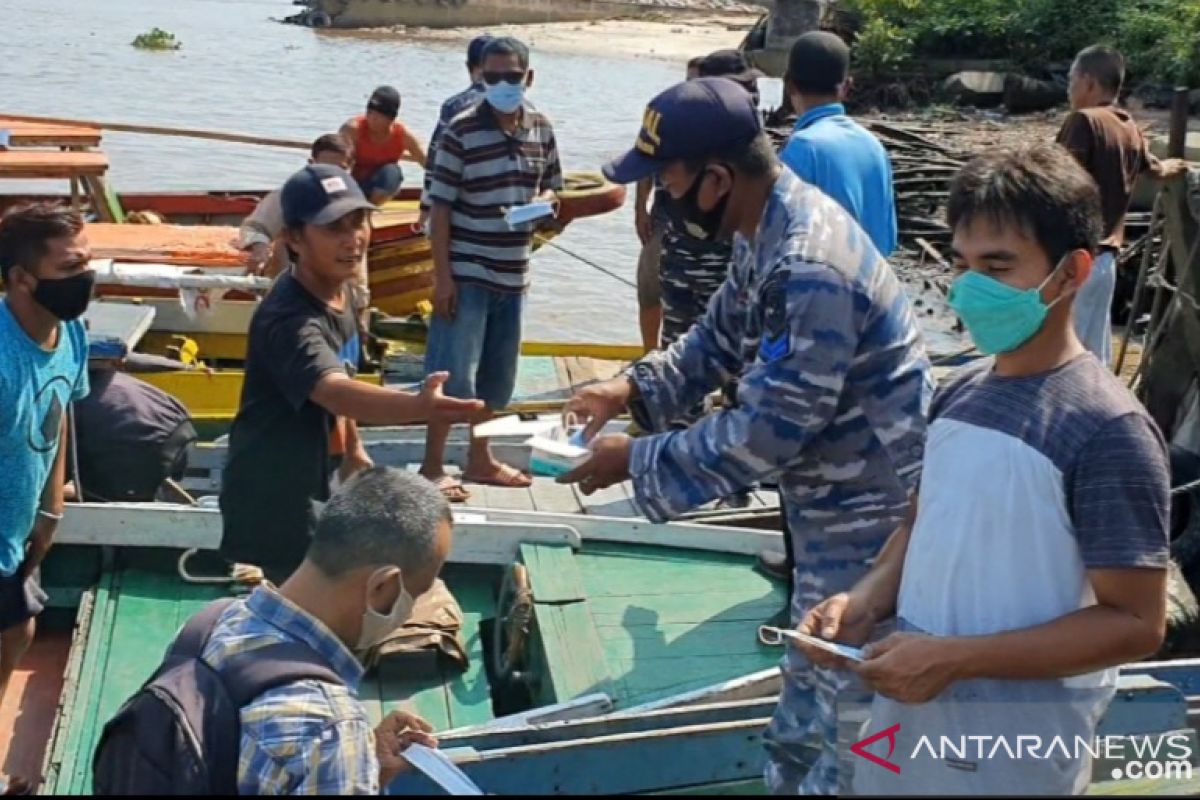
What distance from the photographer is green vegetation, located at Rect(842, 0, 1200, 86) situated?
23.9m

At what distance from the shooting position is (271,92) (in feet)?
115

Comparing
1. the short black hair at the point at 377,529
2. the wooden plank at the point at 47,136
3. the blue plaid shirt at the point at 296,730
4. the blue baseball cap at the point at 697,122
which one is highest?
the blue baseball cap at the point at 697,122

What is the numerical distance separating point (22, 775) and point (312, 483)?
1455 millimetres

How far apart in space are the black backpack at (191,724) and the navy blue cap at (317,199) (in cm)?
186

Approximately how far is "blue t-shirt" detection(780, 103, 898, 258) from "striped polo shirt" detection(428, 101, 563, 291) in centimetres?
145

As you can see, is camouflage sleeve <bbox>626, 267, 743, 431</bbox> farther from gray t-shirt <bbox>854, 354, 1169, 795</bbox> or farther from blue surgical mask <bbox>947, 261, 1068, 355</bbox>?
blue surgical mask <bbox>947, 261, 1068, 355</bbox>

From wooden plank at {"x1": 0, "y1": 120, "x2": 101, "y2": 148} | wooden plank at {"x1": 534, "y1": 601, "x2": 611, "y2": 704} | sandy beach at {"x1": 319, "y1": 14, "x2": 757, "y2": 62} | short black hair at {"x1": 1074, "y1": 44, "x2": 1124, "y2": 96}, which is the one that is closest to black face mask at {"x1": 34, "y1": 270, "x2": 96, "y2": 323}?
wooden plank at {"x1": 534, "y1": 601, "x2": 611, "y2": 704}

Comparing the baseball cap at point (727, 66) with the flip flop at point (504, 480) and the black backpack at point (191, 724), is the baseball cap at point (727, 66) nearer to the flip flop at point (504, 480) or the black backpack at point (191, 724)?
the flip flop at point (504, 480)

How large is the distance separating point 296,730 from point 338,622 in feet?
0.84

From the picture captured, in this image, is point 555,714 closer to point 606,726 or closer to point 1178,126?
point 606,726

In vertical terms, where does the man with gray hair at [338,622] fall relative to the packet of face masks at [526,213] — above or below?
above

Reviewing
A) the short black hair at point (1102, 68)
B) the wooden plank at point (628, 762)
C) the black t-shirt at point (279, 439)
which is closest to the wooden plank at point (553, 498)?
the black t-shirt at point (279, 439)

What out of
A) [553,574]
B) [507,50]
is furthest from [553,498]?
[507,50]

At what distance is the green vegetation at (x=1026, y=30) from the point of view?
2394 cm
